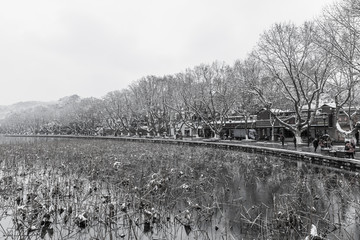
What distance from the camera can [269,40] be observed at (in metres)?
28.8

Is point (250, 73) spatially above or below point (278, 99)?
above

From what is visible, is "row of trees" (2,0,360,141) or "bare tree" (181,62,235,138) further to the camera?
"bare tree" (181,62,235,138)

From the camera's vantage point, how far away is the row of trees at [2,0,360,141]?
21.8 metres

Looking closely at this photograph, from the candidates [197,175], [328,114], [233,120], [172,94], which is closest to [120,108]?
[172,94]

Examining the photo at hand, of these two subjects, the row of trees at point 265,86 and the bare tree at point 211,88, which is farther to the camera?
the bare tree at point 211,88

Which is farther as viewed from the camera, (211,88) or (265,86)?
(211,88)

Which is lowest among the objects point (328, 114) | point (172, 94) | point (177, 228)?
point (177, 228)

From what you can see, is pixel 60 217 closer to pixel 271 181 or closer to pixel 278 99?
pixel 271 181

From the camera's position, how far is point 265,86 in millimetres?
43031

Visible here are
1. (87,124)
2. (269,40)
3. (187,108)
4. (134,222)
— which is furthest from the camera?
(87,124)

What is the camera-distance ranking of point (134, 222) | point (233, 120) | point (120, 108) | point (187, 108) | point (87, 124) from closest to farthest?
point (134, 222), point (187, 108), point (233, 120), point (120, 108), point (87, 124)

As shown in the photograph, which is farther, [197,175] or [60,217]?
[197,175]

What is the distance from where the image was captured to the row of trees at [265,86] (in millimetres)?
21781

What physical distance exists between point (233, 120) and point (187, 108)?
16253 millimetres
